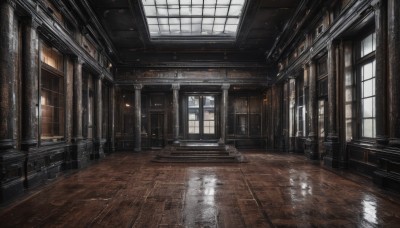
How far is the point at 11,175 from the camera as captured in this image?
14.9 ft

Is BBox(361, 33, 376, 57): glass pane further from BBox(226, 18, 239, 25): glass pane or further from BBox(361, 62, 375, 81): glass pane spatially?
BBox(226, 18, 239, 25): glass pane

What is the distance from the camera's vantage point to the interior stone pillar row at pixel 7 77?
435cm

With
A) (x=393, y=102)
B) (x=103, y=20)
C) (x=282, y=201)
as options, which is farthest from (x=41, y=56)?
(x=393, y=102)

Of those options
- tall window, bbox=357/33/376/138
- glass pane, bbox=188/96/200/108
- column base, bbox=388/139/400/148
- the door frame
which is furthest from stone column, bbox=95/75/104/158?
column base, bbox=388/139/400/148

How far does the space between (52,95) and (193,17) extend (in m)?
5.55

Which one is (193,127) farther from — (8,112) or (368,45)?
(8,112)

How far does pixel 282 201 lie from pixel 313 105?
17.7 ft

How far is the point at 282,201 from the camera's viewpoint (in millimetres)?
4102

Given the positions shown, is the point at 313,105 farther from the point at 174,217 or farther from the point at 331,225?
the point at 174,217

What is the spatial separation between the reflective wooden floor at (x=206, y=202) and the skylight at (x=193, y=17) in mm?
5874

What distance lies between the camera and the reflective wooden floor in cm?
325

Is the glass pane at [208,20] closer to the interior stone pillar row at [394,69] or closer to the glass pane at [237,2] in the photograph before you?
the glass pane at [237,2]

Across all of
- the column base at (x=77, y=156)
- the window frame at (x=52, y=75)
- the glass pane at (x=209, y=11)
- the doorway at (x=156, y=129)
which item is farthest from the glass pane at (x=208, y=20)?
the column base at (x=77, y=156)

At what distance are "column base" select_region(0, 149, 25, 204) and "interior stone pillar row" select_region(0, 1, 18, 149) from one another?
170 millimetres
